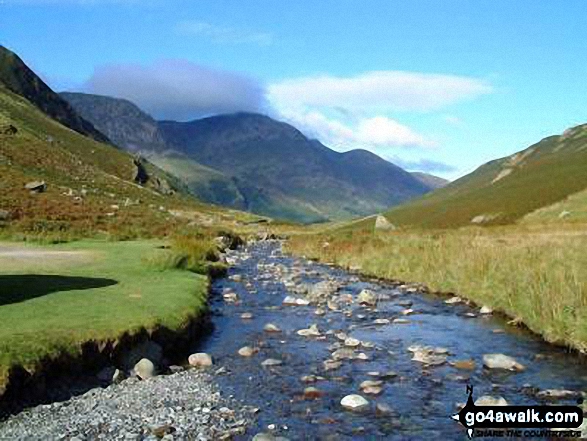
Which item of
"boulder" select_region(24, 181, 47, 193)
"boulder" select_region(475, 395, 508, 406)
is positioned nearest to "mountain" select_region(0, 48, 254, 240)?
→ "boulder" select_region(24, 181, 47, 193)

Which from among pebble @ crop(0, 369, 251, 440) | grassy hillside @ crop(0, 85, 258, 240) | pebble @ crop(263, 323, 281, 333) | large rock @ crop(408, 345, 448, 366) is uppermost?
grassy hillside @ crop(0, 85, 258, 240)

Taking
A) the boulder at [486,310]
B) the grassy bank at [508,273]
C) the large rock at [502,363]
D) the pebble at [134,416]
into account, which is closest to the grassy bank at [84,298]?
the pebble at [134,416]

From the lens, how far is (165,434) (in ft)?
38.9

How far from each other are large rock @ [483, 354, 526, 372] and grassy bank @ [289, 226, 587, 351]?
83.1 inches

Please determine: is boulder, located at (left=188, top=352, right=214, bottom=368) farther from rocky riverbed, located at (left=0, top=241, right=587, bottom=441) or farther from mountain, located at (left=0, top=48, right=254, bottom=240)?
mountain, located at (left=0, top=48, right=254, bottom=240)

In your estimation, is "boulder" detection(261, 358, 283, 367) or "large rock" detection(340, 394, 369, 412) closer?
"large rock" detection(340, 394, 369, 412)

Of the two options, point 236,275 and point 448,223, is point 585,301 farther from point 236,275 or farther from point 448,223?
point 448,223

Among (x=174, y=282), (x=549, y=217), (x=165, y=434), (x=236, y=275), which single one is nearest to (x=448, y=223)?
(x=549, y=217)

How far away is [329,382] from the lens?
15734 millimetres

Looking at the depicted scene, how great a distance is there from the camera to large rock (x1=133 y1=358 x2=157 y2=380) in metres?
15.9

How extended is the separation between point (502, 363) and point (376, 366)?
11.2 ft

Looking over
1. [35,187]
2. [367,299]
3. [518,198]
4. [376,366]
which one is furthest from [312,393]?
[518,198]

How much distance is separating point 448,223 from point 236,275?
70.5m

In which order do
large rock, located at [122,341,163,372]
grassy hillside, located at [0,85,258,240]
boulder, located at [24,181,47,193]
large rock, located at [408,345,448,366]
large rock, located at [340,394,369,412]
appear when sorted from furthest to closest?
boulder, located at [24,181,47,193] < grassy hillside, located at [0,85,258,240] < large rock, located at [408,345,448,366] < large rock, located at [122,341,163,372] < large rock, located at [340,394,369,412]
